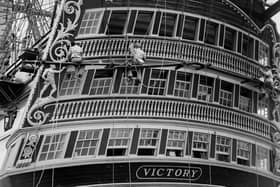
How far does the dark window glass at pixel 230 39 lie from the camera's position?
17.7 metres

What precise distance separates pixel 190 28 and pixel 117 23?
228 cm

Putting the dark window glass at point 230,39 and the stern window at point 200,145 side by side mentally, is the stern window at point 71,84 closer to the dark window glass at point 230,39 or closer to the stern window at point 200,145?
the stern window at point 200,145

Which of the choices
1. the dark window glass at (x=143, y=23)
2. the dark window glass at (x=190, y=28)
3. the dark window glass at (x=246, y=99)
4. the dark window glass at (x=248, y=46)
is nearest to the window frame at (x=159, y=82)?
the dark window glass at (x=143, y=23)

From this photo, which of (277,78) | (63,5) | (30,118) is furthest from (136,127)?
(277,78)

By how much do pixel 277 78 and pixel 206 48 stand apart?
317 cm

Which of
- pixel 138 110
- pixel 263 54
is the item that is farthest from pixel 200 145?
pixel 263 54

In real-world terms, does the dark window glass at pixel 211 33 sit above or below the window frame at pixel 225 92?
above

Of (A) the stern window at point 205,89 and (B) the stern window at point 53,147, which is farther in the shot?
(A) the stern window at point 205,89

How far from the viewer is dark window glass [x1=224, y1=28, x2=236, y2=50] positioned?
17688mm

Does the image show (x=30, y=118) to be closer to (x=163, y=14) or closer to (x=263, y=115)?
(x=163, y=14)

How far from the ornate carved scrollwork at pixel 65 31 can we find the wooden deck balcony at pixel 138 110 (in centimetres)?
133

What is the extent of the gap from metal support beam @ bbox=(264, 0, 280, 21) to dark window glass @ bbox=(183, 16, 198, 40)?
316cm

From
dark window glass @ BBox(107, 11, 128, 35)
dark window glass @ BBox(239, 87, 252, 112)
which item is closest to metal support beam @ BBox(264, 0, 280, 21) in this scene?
dark window glass @ BBox(239, 87, 252, 112)

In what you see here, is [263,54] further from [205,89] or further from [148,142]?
[148,142]
